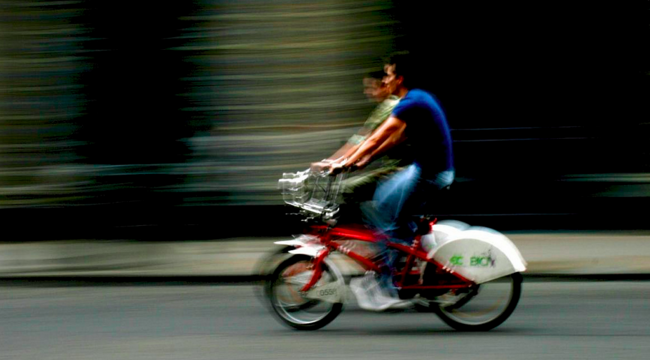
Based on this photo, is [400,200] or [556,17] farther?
[556,17]

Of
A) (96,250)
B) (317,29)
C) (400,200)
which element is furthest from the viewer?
(317,29)

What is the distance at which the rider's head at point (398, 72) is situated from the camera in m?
6.44

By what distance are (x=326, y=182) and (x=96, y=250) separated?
13.2 feet

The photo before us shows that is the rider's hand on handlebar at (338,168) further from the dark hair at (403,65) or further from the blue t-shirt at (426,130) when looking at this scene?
the dark hair at (403,65)

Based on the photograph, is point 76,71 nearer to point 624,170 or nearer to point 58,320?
point 58,320

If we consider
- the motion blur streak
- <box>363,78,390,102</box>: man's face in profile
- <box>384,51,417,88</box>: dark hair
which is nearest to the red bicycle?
<box>363,78,390,102</box>: man's face in profile

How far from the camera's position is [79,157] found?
10.8 metres

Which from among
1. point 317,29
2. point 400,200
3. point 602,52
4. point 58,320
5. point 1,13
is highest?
point 1,13

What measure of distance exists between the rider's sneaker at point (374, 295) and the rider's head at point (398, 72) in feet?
3.84

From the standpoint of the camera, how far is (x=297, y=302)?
655 centimetres

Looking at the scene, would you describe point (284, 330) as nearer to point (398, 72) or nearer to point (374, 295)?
point (374, 295)

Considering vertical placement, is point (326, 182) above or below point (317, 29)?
below

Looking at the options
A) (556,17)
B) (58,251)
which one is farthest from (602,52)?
(58,251)

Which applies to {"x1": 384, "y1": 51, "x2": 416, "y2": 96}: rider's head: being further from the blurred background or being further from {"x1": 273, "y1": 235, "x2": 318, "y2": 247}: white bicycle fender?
the blurred background
